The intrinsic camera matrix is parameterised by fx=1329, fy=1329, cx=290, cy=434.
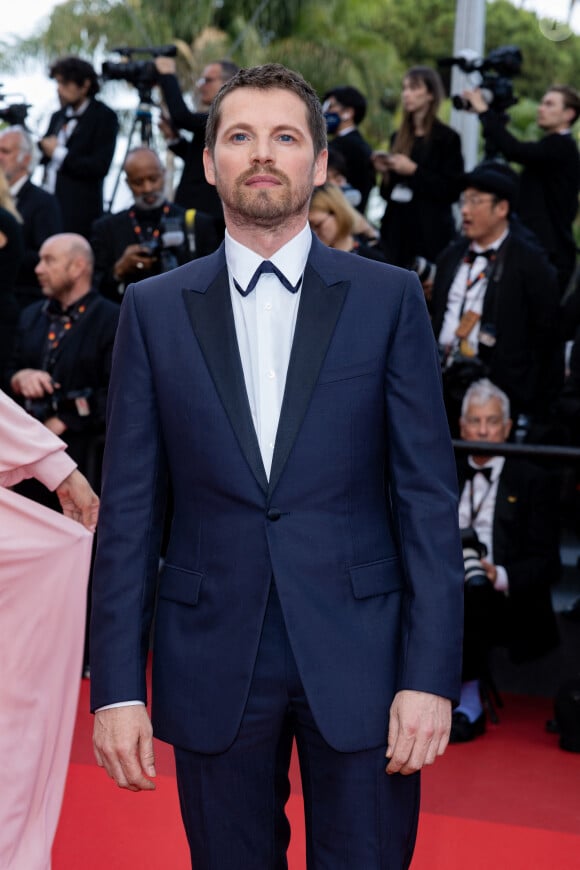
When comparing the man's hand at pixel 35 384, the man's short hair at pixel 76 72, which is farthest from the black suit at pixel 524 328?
the man's short hair at pixel 76 72

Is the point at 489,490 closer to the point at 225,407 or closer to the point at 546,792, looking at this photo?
the point at 546,792

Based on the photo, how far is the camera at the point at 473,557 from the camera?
470 cm

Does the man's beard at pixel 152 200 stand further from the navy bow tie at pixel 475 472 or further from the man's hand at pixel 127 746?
the man's hand at pixel 127 746

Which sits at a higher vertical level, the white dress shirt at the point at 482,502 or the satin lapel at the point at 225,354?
the satin lapel at the point at 225,354

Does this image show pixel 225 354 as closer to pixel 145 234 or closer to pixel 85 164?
pixel 145 234

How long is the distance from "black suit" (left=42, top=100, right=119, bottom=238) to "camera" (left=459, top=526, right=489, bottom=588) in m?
3.56

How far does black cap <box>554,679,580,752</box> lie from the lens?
14.7 feet

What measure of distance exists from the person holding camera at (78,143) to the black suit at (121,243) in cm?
84

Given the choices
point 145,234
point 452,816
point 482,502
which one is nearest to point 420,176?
point 145,234

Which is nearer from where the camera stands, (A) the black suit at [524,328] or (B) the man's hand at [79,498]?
(B) the man's hand at [79,498]

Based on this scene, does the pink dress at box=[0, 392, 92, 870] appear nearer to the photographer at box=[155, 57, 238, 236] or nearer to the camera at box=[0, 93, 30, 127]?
the photographer at box=[155, 57, 238, 236]

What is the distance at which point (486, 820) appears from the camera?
12.6 feet

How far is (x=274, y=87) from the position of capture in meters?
2.16

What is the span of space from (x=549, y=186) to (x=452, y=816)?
3.76 m
